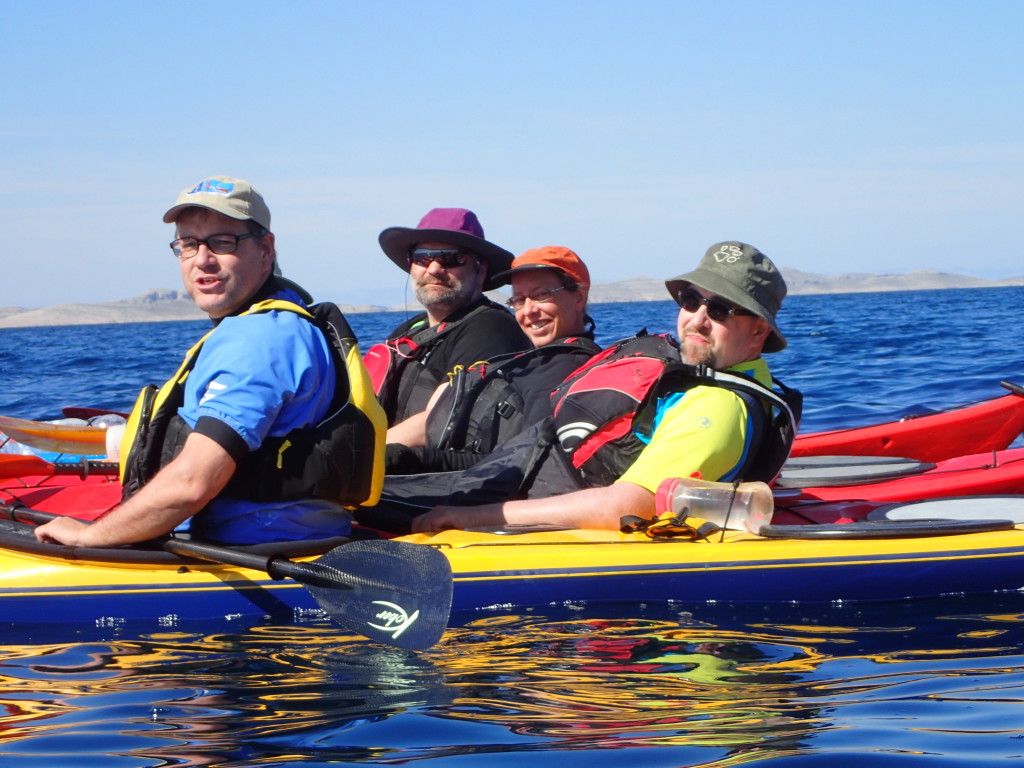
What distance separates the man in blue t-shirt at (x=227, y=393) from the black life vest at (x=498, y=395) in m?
1.09

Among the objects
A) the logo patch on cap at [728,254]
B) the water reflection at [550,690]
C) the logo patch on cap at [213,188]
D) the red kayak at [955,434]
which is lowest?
the water reflection at [550,690]

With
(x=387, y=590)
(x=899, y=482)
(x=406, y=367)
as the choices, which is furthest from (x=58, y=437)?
(x=899, y=482)

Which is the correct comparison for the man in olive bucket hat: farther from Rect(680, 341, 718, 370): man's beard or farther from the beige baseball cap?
the beige baseball cap

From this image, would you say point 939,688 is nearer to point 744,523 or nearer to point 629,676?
point 629,676

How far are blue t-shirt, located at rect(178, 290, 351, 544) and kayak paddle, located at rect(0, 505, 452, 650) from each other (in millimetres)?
104

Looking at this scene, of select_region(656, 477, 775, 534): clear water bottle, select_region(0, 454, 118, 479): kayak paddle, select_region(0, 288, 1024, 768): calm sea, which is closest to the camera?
select_region(0, 288, 1024, 768): calm sea

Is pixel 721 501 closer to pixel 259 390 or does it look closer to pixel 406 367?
pixel 259 390

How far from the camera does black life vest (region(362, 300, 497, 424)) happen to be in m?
5.55

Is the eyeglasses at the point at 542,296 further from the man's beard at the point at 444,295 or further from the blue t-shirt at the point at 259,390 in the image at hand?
the blue t-shirt at the point at 259,390

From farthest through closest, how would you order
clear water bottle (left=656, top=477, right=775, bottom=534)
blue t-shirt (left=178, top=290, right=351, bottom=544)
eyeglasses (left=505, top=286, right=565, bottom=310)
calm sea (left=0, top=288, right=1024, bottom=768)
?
1. eyeglasses (left=505, top=286, right=565, bottom=310)
2. clear water bottle (left=656, top=477, right=775, bottom=534)
3. blue t-shirt (left=178, top=290, right=351, bottom=544)
4. calm sea (left=0, top=288, right=1024, bottom=768)

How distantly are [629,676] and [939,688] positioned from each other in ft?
2.73

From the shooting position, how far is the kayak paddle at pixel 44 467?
17.2 ft

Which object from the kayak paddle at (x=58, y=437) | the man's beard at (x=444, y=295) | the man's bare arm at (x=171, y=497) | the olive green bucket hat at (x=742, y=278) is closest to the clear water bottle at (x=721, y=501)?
the olive green bucket hat at (x=742, y=278)

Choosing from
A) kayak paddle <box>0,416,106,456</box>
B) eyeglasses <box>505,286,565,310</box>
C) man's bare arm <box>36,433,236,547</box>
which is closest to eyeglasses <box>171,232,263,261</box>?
man's bare arm <box>36,433,236,547</box>
